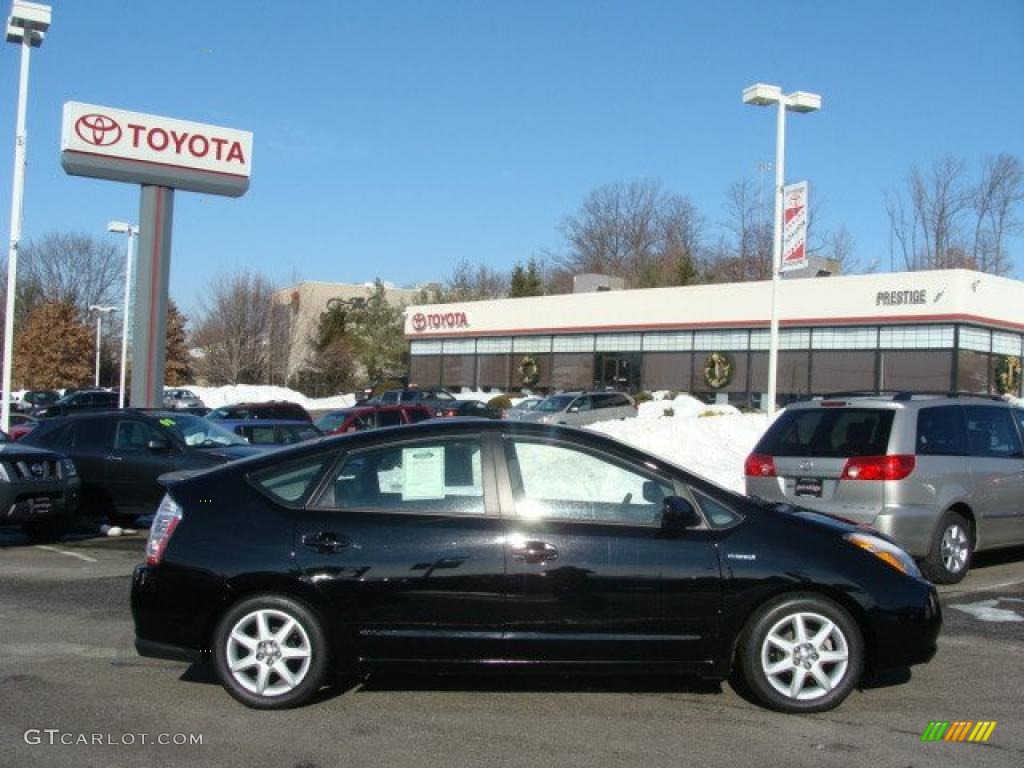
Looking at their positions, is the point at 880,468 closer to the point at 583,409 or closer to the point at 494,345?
the point at 583,409

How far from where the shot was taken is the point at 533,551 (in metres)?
5.60

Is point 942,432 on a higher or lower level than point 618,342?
lower

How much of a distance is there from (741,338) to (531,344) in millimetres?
12329

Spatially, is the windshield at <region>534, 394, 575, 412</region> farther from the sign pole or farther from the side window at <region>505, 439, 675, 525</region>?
the side window at <region>505, 439, 675, 525</region>

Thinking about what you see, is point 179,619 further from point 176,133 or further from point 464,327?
point 464,327

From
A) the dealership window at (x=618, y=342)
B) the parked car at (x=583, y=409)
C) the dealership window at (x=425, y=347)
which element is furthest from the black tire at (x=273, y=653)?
the dealership window at (x=425, y=347)

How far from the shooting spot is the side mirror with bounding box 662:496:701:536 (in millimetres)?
5656

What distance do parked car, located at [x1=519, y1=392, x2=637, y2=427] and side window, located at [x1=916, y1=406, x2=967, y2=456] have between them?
80.3 feet

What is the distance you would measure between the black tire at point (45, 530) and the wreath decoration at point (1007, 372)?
112 feet

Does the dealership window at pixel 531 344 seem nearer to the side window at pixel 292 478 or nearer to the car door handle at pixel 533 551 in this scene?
the side window at pixel 292 478

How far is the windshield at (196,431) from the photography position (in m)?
13.6

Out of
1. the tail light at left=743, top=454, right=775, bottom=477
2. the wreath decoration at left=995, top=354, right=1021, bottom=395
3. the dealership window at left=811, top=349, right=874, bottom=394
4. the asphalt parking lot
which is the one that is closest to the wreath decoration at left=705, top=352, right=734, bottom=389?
the dealership window at left=811, top=349, right=874, bottom=394

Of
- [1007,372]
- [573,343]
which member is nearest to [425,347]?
[573,343]

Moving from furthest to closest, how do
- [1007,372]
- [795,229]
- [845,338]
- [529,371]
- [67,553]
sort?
[529,371] → [845,338] → [1007,372] → [795,229] → [67,553]
